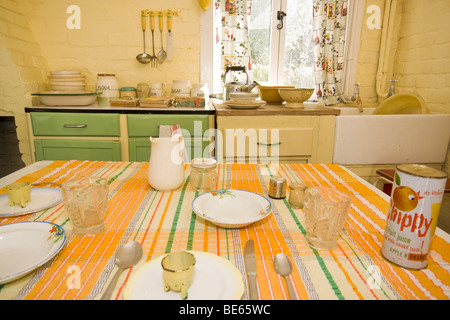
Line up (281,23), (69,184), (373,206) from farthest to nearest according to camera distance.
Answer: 1. (281,23)
2. (373,206)
3. (69,184)

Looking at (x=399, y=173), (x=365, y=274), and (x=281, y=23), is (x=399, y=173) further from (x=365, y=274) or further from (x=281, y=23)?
(x=281, y=23)

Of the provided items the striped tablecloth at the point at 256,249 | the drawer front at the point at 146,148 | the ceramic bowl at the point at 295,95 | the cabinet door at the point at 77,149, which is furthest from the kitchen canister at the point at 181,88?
the striped tablecloth at the point at 256,249

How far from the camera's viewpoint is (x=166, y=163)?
0.86 m

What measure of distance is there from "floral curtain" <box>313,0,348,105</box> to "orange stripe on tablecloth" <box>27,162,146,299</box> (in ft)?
7.95

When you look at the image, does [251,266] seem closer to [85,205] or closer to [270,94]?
[85,205]

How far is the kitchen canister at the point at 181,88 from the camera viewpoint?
8.46ft

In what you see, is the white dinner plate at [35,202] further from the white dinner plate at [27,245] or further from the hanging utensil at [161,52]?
the hanging utensil at [161,52]

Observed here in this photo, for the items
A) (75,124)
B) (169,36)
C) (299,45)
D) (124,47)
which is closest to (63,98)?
(75,124)

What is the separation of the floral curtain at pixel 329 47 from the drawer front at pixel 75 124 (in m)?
1.83

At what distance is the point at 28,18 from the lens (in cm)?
249

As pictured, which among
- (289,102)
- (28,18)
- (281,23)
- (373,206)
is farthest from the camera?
(281,23)

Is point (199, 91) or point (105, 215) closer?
point (105, 215)

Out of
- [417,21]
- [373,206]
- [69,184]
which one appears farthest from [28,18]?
[417,21]
